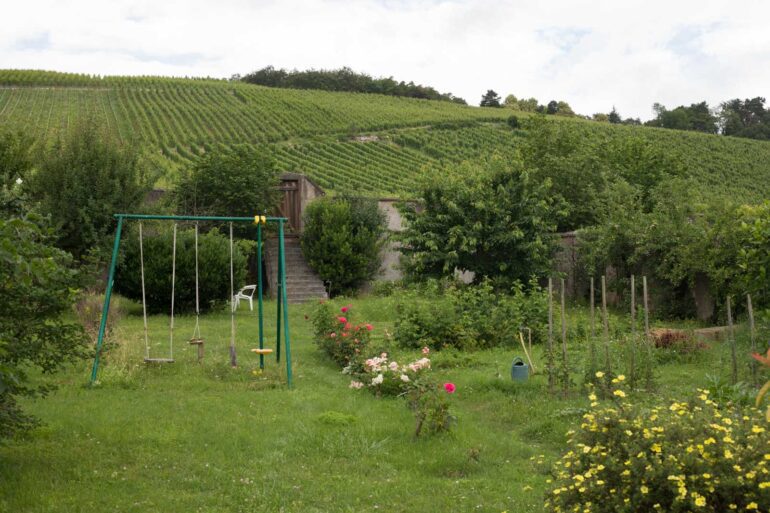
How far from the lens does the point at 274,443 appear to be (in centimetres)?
732

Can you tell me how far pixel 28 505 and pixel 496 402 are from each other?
212 inches

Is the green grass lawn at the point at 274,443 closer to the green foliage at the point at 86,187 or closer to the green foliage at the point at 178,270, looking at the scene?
the green foliage at the point at 178,270

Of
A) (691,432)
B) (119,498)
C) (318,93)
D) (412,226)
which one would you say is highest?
(318,93)

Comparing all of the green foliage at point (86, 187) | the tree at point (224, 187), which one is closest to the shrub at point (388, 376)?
the green foliage at point (86, 187)

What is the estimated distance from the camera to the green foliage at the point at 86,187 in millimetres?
16484

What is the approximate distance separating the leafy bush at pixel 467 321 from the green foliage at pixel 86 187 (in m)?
7.12

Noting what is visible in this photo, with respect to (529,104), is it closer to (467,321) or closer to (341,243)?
(341,243)

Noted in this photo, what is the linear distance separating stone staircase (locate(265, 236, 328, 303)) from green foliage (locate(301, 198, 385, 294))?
0.32 meters

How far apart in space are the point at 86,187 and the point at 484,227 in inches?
363

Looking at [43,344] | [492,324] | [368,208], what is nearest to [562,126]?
[368,208]

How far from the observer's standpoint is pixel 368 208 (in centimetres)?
2336

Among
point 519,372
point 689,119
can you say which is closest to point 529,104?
point 689,119

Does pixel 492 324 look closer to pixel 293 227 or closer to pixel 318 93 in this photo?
pixel 293 227

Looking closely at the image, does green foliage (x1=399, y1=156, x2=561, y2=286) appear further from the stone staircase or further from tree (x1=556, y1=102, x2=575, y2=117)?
tree (x1=556, y1=102, x2=575, y2=117)
